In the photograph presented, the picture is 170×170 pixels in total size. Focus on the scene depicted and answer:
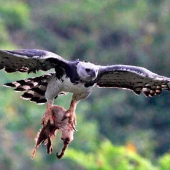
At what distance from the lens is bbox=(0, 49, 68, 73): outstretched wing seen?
678cm

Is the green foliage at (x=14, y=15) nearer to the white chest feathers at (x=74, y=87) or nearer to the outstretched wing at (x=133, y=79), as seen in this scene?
the outstretched wing at (x=133, y=79)

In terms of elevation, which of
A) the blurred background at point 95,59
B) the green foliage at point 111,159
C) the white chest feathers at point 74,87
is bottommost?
the white chest feathers at point 74,87

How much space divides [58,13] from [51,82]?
17.7m

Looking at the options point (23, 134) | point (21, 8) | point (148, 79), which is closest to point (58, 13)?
point (21, 8)

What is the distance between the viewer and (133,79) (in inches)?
307

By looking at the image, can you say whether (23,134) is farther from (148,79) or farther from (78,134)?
(148,79)

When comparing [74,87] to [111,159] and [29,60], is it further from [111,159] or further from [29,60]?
[111,159]

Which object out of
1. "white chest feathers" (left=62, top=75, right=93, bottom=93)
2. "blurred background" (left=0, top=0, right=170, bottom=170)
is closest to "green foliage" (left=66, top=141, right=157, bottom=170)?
"blurred background" (left=0, top=0, right=170, bottom=170)

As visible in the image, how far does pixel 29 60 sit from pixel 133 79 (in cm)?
116

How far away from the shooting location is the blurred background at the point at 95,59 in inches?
672

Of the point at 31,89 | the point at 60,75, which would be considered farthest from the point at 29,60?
the point at 31,89

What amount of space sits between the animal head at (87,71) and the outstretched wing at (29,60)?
0.14m

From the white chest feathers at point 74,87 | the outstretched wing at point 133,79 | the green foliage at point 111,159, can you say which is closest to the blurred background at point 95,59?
the green foliage at point 111,159

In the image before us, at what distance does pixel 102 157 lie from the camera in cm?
1212
